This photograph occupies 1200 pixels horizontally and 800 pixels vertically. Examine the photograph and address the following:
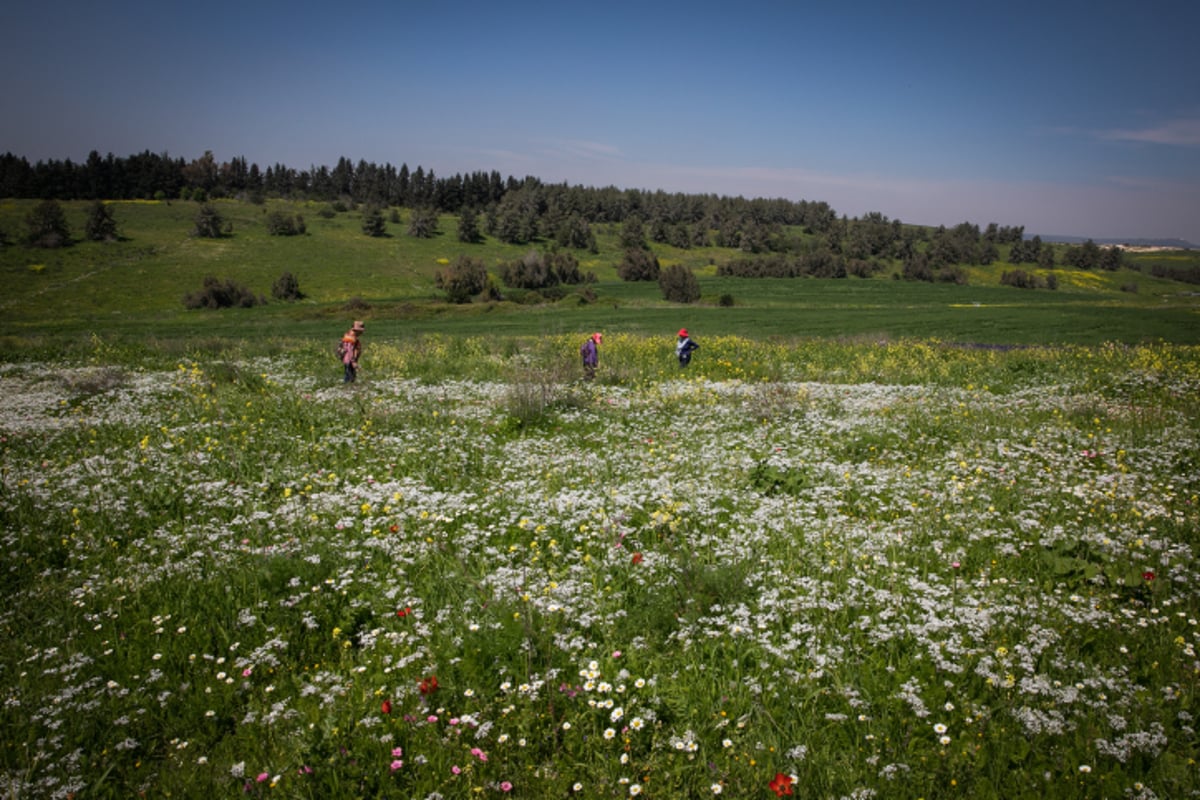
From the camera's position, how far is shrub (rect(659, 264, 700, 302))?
73750 mm

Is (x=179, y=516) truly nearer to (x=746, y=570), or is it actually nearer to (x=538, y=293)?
(x=746, y=570)

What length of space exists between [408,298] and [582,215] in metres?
88.9

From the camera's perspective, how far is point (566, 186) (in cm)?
17738

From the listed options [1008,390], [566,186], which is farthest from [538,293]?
[566,186]

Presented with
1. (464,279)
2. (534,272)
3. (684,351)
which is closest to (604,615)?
(684,351)

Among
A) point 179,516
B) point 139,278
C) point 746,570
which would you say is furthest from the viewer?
point 139,278

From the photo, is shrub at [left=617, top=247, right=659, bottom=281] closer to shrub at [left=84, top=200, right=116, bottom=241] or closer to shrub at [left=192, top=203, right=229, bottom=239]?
shrub at [left=192, top=203, right=229, bottom=239]

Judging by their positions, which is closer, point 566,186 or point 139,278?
point 139,278

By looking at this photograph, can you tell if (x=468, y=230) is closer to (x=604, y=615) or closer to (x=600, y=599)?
(x=600, y=599)

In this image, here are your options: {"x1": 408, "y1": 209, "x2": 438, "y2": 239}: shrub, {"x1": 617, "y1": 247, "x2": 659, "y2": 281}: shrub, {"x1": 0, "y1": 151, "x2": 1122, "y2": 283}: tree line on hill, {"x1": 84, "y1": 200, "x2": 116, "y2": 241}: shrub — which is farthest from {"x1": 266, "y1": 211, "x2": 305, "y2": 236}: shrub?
{"x1": 617, "y1": 247, "x2": 659, "y2": 281}: shrub

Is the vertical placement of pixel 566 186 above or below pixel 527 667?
above

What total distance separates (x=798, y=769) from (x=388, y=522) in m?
5.24

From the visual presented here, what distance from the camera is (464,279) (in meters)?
72.3

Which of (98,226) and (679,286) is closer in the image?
(679,286)
